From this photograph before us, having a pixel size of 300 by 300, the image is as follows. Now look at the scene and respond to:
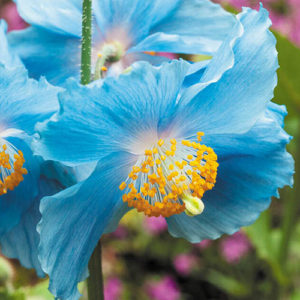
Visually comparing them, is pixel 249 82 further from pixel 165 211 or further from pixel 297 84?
pixel 297 84

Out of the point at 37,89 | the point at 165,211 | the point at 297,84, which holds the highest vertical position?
the point at 37,89

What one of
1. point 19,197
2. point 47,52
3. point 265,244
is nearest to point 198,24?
point 47,52

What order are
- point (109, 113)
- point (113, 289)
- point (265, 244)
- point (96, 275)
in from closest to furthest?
1. point (109, 113)
2. point (96, 275)
3. point (265, 244)
4. point (113, 289)

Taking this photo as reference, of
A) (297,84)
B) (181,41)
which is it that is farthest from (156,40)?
(297,84)

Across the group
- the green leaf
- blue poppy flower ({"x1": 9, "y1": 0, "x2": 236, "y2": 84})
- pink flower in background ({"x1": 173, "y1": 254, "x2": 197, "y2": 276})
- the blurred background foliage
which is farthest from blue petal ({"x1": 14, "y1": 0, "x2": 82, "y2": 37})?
pink flower in background ({"x1": 173, "y1": 254, "x2": 197, "y2": 276})

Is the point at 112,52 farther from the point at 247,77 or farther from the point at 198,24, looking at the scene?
the point at 247,77

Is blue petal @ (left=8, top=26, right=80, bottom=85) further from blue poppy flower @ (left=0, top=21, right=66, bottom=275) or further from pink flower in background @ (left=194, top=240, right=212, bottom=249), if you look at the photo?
pink flower in background @ (left=194, top=240, right=212, bottom=249)
